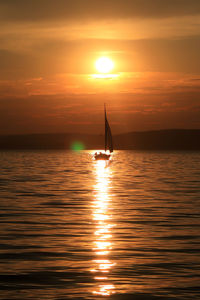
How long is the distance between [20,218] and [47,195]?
16656 mm

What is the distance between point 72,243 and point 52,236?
2.09 meters

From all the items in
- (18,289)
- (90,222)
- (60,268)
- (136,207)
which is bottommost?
(18,289)

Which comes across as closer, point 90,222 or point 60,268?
point 60,268

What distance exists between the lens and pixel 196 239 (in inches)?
1012

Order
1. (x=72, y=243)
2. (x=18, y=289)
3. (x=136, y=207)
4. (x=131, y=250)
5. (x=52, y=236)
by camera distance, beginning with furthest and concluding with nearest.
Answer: (x=136, y=207), (x=52, y=236), (x=72, y=243), (x=131, y=250), (x=18, y=289)

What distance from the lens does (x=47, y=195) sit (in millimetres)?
49656

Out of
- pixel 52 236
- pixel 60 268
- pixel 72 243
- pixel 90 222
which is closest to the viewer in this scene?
pixel 60 268

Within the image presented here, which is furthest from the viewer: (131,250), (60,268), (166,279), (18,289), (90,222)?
(90,222)

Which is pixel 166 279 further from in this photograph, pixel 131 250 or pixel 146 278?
pixel 131 250

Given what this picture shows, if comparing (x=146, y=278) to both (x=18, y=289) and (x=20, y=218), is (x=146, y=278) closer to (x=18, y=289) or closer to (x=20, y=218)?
(x=18, y=289)

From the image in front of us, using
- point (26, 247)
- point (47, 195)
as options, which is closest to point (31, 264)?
point (26, 247)

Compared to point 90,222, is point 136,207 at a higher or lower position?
higher

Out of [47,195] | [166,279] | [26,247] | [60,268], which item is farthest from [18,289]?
[47,195]

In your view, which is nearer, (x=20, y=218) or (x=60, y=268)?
(x=60, y=268)
